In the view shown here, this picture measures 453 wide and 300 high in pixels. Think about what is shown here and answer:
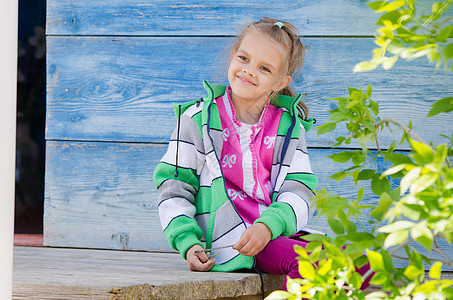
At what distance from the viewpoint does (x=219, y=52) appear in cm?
214

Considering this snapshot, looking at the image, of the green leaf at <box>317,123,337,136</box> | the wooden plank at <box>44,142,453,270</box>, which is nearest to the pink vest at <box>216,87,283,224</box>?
the wooden plank at <box>44,142,453,270</box>

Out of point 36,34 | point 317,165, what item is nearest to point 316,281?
point 317,165

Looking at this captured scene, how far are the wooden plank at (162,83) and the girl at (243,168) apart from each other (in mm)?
287

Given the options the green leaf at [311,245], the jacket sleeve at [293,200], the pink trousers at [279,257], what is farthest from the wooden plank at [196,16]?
the green leaf at [311,245]

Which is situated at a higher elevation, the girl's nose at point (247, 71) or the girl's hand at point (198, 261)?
the girl's nose at point (247, 71)

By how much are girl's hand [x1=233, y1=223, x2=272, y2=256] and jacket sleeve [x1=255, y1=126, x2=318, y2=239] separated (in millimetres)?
21

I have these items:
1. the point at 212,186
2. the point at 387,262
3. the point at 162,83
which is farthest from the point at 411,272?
the point at 162,83

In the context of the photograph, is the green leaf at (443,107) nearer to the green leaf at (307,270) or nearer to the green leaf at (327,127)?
the green leaf at (327,127)

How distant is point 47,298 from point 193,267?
44 cm

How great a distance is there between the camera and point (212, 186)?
1.67 metres

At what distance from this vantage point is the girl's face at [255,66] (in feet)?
5.65

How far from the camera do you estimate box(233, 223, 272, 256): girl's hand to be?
1.53m

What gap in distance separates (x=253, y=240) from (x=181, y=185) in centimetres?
28

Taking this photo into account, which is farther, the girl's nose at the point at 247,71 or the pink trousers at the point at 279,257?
the girl's nose at the point at 247,71
